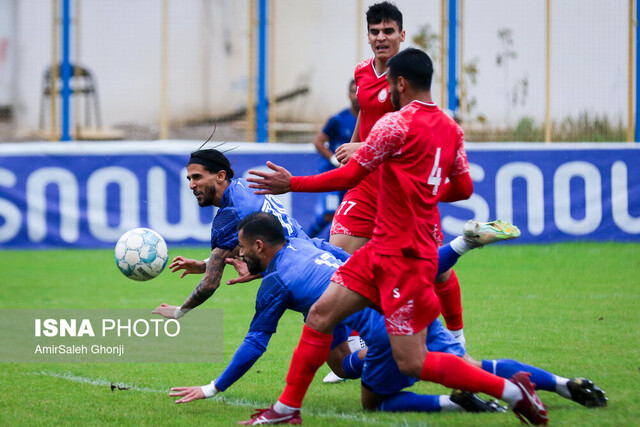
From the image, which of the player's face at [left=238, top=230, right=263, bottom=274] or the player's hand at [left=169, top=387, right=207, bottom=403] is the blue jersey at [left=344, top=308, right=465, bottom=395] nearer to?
the player's face at [left=238, top=230, right=263, bottom=274]

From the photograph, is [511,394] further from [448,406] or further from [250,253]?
[250,253]

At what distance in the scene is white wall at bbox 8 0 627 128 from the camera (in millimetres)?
15258

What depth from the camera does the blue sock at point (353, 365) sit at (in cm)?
566

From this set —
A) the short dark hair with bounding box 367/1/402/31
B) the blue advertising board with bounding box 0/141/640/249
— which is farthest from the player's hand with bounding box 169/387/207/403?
the blue advertising board with bounding box 0/141/640/249

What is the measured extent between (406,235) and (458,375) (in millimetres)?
771

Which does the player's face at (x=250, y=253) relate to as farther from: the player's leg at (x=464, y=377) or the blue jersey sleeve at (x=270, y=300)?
the player's leg at (x=464, y=377)

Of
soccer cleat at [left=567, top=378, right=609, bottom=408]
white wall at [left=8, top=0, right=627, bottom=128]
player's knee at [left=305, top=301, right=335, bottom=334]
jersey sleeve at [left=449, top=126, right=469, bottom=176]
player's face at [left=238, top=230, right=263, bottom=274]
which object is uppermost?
white wall at [left=8, top=0, right=627, bottom=128]

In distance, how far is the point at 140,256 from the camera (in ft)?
21.6

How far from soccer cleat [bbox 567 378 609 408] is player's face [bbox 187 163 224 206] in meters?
2.68

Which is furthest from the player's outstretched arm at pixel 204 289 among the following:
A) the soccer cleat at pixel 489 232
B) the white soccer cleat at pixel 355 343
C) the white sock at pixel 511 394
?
the white sock at pixel 511 394

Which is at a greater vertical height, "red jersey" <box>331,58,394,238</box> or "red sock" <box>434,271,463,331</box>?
"red jersey" <box>331,58,394,238</box>

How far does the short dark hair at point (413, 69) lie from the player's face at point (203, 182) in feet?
6.04

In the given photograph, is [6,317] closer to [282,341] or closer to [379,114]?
[282,341]

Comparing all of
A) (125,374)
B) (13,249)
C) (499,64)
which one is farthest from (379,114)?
(499,64)
